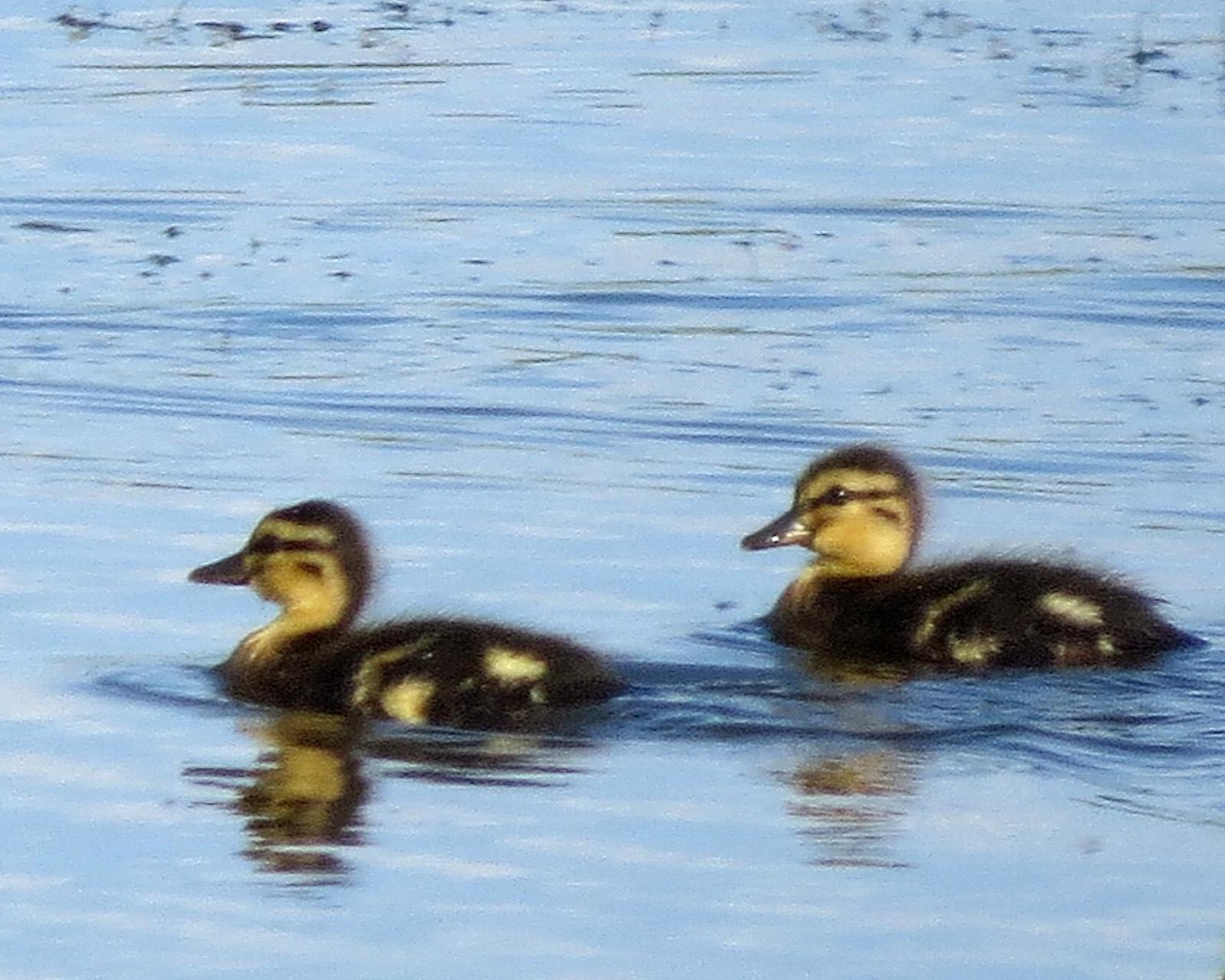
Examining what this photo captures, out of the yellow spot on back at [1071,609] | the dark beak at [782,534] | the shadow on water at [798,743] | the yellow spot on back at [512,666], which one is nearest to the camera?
the shadow on water at [798,743]

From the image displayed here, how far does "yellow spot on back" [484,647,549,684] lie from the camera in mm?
7352

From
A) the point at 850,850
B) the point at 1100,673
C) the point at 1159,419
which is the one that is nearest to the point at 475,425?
the point at 1159,419

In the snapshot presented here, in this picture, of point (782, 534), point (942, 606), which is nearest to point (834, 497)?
point (782, 534)

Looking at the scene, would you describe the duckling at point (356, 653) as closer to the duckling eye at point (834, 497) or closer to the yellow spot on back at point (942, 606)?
the yellow spot on back at point (942, 606)

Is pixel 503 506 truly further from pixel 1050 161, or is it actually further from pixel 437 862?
pixel 1050 161

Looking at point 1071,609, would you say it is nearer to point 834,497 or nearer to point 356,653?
point 834,497

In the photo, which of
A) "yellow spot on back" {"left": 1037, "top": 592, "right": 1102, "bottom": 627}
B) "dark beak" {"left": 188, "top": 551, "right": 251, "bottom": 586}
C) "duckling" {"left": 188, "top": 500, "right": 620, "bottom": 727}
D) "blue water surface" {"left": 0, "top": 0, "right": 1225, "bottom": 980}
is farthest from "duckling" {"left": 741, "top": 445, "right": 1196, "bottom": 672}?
"dark beak" {"left": 188, "top": 551, "right": 251, "bottom": 586}

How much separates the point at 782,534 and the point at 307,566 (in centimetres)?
119

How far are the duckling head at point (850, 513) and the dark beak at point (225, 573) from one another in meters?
1.17

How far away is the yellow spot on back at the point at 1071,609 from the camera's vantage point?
787 centimetres

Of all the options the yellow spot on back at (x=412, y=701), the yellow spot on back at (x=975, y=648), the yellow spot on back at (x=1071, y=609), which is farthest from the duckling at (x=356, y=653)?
the yellow spot on back at (x=1071, y=609)

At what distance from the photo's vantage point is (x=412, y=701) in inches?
292

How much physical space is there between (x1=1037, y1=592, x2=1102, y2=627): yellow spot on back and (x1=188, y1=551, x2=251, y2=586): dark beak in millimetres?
→ 1569

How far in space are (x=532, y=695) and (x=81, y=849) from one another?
127cm
